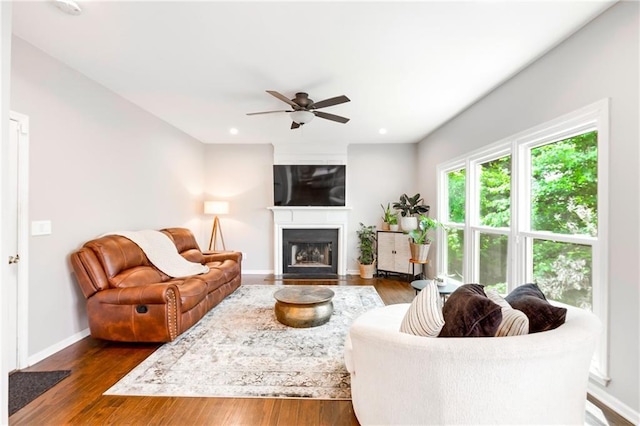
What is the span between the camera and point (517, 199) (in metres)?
2.67

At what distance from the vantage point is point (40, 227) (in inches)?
92.4

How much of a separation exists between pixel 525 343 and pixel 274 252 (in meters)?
4.70

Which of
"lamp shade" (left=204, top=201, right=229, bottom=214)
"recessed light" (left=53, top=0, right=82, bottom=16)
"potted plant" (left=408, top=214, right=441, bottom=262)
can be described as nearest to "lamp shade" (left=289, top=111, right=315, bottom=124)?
"recessed light" (left=53, top=0, right=82, bottom=16)

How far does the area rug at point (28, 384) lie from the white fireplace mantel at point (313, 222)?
3519mm

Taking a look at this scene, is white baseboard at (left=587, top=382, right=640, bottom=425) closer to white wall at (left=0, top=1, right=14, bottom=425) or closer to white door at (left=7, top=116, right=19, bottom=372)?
white wall at (left=0, top=1, right=14, bottom=425)

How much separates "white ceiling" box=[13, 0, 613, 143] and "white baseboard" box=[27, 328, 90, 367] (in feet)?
8.72

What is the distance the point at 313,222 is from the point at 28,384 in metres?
4.14

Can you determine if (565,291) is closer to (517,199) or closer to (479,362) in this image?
(517,199)

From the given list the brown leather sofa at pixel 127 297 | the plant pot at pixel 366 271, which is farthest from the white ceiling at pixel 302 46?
the plant pot at pixel 366 271

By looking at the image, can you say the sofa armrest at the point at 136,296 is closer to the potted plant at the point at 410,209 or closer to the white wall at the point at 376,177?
the white wall at the point at 376,177

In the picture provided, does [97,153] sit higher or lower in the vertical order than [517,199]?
higher

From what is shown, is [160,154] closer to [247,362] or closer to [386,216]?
[247,362]

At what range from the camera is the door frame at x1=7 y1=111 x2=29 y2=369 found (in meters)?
2.18

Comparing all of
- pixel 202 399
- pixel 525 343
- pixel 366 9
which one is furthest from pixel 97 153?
pixel 525 343
